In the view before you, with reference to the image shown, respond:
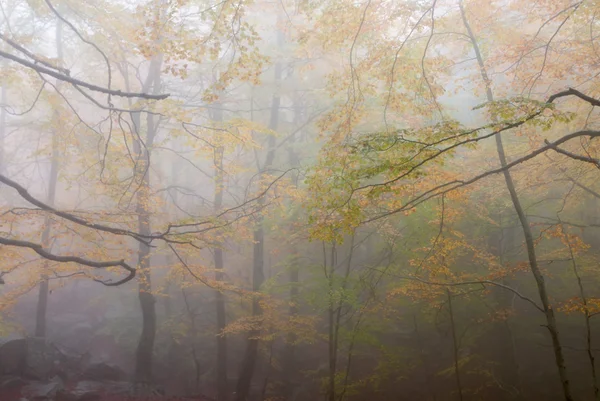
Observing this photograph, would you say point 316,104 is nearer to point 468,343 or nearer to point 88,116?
point 468,343

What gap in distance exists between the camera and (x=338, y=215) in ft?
20.8

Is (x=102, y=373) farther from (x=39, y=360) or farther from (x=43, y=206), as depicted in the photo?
(x=43, y=206)

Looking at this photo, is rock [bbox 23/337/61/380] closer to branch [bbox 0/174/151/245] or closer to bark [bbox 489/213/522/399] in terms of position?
branch [bbox 0/174/151/245]

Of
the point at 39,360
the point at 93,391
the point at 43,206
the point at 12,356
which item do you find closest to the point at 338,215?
the point at 43,206

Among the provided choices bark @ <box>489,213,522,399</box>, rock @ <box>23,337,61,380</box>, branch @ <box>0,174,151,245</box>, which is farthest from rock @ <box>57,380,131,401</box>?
bark @ <box>489,213,522,399</box>

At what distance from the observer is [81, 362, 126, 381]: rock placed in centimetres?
1403

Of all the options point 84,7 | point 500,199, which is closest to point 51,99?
point 84,7

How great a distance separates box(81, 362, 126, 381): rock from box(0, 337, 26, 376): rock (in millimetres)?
2124

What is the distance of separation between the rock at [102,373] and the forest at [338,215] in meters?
0.08

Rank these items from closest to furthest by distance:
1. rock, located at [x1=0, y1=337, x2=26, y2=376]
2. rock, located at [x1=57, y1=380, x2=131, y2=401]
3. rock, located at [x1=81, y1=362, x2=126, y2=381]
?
rock, located at [x1=57, y1=380, x2=131, y2=401], rock, located at [x1=0, y1=337, x2=26, y2=376], rock, located at [x1=81, y1=362, x2=126, y2=381]

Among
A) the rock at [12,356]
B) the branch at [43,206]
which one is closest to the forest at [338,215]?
the rock at [12,356]

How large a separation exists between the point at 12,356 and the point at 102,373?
9.60 ft

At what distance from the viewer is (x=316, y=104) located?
1509cm

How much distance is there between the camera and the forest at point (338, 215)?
6152 mm
